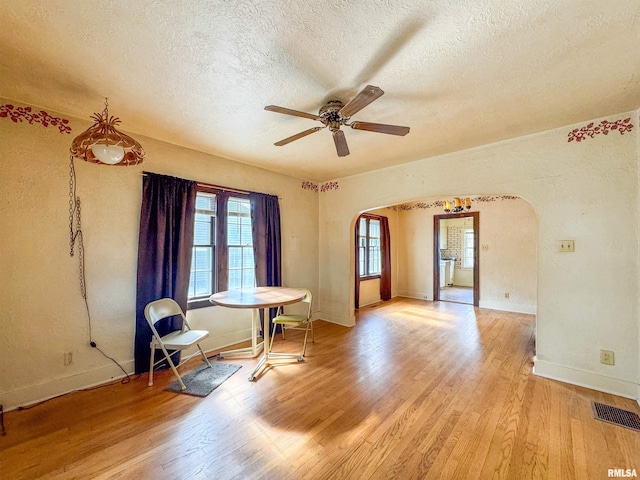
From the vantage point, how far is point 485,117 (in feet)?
8.39

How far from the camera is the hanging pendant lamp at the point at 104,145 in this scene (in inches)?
78.7

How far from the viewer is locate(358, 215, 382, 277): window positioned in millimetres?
6344

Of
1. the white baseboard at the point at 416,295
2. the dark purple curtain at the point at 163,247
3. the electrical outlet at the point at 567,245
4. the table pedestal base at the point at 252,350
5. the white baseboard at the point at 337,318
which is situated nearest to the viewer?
the electrical outlet at the point at 567,245

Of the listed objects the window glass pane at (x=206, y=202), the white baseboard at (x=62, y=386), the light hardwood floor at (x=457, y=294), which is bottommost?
the light hardwood floor at (x=457, y=294)

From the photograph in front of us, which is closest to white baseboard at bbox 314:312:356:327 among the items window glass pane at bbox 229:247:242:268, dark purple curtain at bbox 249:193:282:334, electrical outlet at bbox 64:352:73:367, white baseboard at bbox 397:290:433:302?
dark purple curtain at bbox 249:193:282:334

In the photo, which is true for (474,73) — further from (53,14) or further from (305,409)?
(305,409)

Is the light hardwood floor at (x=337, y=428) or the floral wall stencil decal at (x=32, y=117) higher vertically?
the floral wall stencil decal at (x=32, y=117)

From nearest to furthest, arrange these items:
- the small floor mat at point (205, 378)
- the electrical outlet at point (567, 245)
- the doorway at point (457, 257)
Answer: the small floor mat at point (205, 378) → the electrical outlet at point (567, 245) → the doorway at point (457, 257)

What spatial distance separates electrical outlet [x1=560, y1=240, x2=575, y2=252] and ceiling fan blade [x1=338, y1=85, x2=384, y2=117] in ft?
8.30

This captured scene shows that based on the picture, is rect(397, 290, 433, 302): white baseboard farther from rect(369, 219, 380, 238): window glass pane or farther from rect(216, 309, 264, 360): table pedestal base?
rect(216, 309, 264, 360): table pedestal base

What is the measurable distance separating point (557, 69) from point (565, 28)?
0.44 metres

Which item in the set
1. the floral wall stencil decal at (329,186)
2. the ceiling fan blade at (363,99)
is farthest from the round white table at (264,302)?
the floral wall stencil decal at (329,186)

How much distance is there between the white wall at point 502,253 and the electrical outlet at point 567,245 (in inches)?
101

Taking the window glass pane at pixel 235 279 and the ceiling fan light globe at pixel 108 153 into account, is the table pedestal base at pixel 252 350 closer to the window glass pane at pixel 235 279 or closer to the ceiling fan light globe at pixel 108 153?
the window glass pane at pixel 235 279
